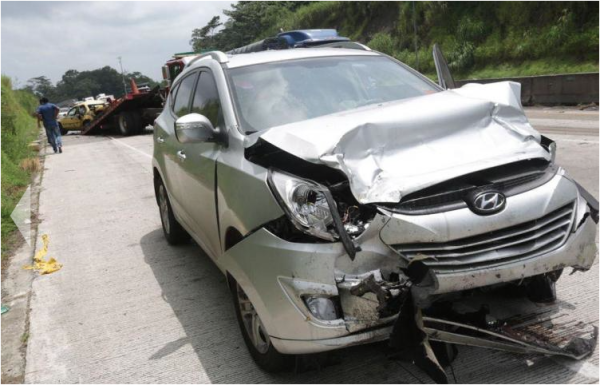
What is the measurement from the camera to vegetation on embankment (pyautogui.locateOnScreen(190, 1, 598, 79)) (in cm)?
1920

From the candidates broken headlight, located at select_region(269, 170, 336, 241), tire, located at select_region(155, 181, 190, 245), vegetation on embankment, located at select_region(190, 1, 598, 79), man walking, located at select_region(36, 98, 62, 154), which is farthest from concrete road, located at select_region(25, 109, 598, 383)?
vegetation on embankment, located at select_region(190, 1, 598, 79)

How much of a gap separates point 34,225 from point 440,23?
24083mm

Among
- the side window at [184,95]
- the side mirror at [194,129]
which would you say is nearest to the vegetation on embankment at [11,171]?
the side window at [184,95]

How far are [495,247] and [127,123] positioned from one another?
22279mm

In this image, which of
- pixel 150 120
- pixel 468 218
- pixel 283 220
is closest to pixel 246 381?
pixel 283 220

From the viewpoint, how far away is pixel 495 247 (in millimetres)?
2641

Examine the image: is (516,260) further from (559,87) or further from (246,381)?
(559,87)

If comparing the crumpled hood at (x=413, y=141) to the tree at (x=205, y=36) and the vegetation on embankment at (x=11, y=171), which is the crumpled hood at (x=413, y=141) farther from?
the tree at (x=205, y=36)

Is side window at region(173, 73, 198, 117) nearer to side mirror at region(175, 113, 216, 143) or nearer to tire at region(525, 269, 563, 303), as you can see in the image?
side mirror at region(175, 113, 216, 143)

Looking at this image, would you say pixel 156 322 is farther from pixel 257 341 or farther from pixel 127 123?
pixel 127 123

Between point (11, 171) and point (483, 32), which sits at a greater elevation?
point (483, 32)

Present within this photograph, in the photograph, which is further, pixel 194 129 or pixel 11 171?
pixel 11 171

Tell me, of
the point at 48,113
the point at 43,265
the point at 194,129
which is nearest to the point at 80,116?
the point at 48,113

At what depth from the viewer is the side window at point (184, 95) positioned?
4.83 meters
